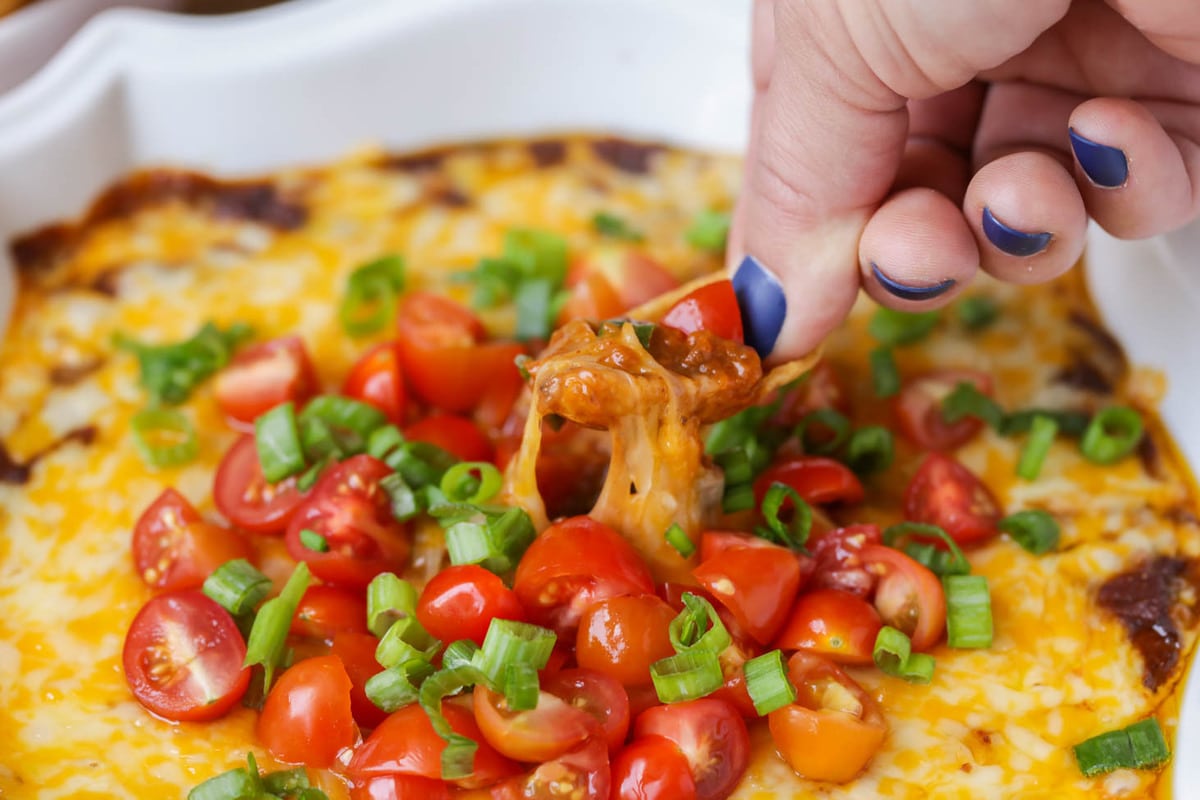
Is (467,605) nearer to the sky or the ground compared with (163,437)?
nearer to the sky

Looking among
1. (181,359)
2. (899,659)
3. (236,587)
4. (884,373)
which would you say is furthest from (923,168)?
(181,359)

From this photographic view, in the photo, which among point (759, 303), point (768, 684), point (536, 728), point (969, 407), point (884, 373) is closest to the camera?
point (536, 728)

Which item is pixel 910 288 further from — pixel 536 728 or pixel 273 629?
pixel 273 629

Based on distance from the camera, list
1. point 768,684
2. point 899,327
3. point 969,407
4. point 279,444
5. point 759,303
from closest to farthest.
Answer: point 768,684, point 759,303, point 279,444, point 969,407, point 899,327

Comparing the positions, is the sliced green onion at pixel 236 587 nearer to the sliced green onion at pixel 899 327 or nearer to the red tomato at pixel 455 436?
the red tomato at pixel 455 436

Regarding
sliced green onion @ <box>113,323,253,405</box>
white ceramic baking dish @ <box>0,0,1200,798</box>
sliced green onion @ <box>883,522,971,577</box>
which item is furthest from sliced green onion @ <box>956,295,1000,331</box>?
sliced green onion @ <box>113,323,253,405</box>

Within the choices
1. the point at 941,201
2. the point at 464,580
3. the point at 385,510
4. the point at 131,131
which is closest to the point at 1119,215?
the point at 941,201

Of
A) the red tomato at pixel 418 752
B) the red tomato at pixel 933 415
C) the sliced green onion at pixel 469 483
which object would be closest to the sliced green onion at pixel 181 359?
the sliced green onion at pixel 469 483
